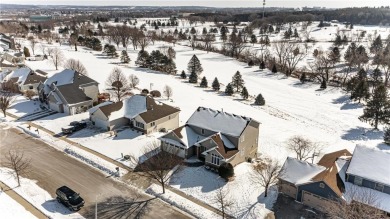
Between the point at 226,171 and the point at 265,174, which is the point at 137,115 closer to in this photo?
the point at 226,171

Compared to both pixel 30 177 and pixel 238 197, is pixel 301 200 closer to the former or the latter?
pixel 238 197

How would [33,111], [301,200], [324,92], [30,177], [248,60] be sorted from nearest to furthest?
1. [301,200]
2. [30,177]
3. [33,111]
4. [324,92]
5. [248,60]

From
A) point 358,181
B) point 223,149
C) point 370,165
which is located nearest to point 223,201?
point 223,149

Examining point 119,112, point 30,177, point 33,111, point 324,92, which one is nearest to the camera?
point 30,177

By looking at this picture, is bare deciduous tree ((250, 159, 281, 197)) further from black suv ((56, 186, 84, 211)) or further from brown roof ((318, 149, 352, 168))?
black suv ((56, 186, 84, 211))

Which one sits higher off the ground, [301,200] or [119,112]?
[119,112]

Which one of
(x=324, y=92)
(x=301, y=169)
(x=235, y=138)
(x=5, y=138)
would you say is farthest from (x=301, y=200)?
(x=324, y=92)

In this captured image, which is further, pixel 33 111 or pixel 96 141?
pixel 33 111
